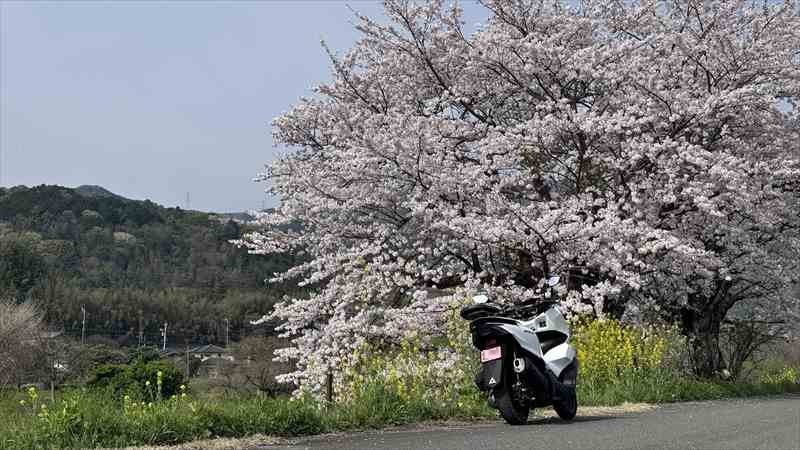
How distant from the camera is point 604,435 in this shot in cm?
687

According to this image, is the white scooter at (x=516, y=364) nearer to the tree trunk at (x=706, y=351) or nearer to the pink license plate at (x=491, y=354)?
the pink license plate at (x=491, y=354)

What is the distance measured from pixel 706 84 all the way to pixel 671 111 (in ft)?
4.64

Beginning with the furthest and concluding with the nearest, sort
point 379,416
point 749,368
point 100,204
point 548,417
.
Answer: point 100,204 → point 749,368 → point 548,417 → point 379,416

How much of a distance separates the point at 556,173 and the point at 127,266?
146 meters

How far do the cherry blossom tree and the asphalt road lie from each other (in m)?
4.79

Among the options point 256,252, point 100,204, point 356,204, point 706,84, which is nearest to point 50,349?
point 256,252

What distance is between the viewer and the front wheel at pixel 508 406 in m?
8.09

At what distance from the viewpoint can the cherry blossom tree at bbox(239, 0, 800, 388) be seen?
13938 mm

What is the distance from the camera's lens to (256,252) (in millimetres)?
17734

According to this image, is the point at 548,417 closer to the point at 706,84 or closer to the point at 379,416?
the point at 379,416

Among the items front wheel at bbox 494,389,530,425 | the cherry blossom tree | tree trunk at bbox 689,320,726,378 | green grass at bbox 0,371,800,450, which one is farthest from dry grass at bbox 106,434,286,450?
tree trunk at bbox 689,320,726,378

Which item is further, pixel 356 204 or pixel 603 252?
pixel 356 204

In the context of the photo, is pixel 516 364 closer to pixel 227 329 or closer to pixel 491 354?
pixel 491 354

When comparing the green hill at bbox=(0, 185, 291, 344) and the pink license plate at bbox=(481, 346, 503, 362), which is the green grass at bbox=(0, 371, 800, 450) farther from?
the green hill at bbox=(0, 185, 291, 344)
